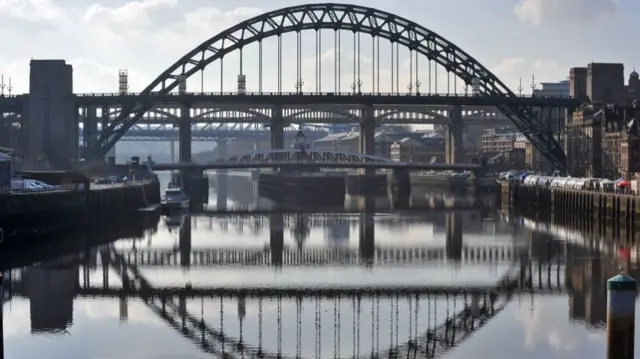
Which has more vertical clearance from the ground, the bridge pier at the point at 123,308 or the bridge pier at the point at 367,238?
the bridge pier at the point at 367,238

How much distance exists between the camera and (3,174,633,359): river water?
29.4 metres

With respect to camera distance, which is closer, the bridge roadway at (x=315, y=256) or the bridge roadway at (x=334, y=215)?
the bridge roadway at (x=315, y=256)

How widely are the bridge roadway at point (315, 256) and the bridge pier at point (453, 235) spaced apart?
0.34m

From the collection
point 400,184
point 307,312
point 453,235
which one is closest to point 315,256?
point 453,235

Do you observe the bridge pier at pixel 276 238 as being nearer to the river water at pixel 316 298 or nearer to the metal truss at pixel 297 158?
the river water at pixel 316 298

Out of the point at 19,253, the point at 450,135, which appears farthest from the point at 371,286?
the point at 450,135

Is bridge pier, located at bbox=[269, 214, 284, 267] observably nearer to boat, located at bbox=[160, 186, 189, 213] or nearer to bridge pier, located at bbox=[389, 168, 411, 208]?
boat, located at bbox=[160, 186, 189, 213]

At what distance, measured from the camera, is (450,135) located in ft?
463

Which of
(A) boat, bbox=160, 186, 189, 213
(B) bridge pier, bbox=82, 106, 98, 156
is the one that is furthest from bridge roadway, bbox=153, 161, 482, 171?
(A) boat, bbox=160, 186, 189, 213

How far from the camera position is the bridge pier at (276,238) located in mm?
→ 49812

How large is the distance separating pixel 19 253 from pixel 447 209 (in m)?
49.0

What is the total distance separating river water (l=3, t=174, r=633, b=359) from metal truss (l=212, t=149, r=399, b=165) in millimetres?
60229

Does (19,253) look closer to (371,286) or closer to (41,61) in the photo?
(371,286)

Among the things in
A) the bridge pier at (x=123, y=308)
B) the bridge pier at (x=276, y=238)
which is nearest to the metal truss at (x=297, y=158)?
the bridge pier at (x=276, y=238)
